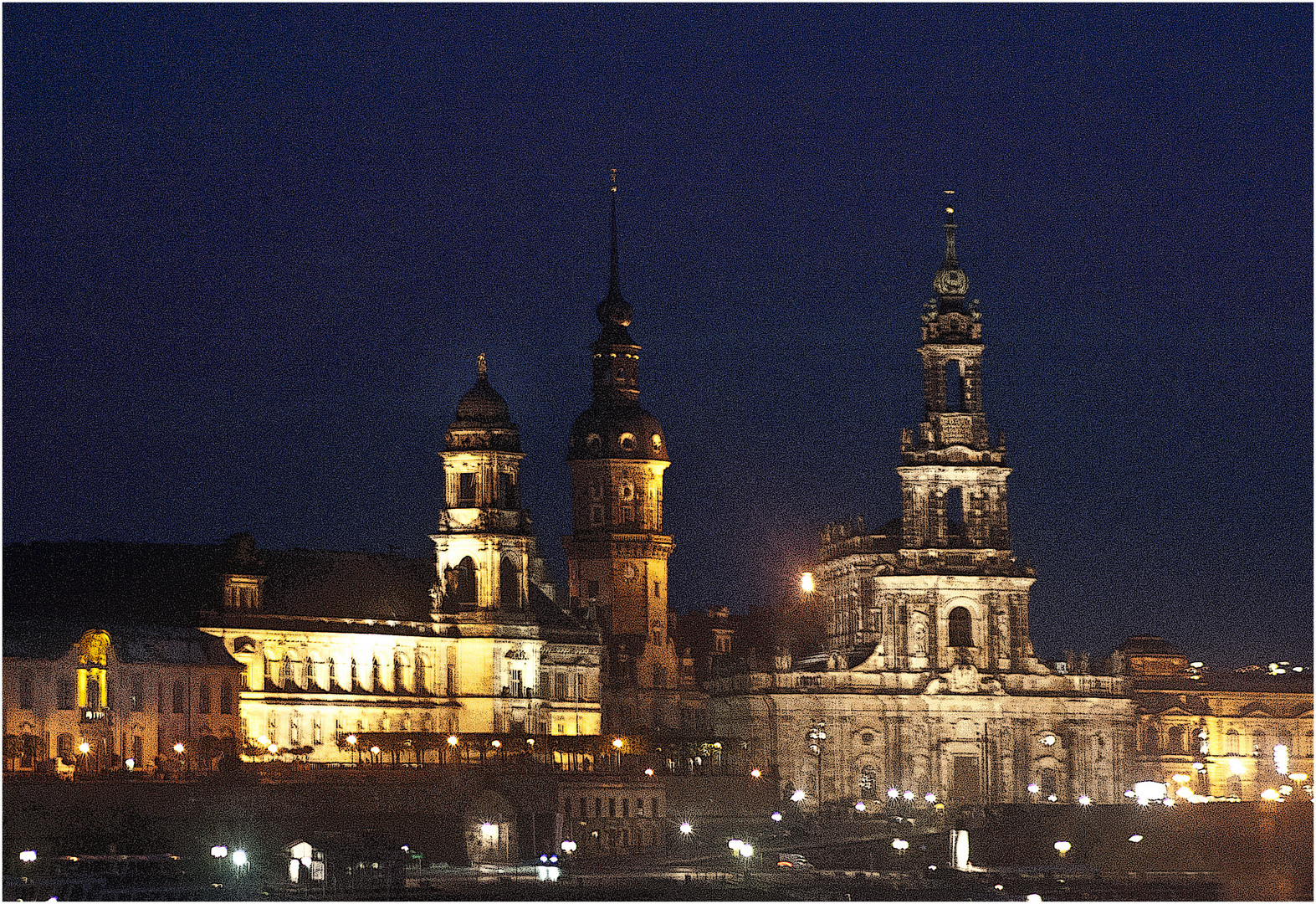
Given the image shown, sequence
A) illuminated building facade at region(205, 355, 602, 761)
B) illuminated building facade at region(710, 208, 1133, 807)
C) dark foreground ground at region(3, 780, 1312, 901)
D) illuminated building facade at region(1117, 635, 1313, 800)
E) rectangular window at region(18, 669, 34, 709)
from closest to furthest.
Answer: dark foreground ground at region(3, 780, 1312, 901), rectangular window at region(18, 669, 34, 709), illuminated building facade at region(205, 355, 602, 761), illuminated building facade at region(710, 208, 1133, 807), illuminated building facade at region(1117, 635, 1313, 800)

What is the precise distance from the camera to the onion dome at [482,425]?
125750mm

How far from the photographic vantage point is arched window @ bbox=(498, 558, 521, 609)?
126250mm

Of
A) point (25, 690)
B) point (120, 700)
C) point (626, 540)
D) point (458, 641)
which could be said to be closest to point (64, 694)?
point (25, 690)

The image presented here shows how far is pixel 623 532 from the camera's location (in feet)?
467

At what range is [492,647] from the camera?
411ft

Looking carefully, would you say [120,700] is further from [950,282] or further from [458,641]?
[950,282]

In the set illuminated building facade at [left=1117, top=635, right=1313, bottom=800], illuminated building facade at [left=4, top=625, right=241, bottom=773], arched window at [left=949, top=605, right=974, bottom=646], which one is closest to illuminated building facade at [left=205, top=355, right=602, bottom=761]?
illuminated building facade at [left=4, top=625, right=241, bottom=773]

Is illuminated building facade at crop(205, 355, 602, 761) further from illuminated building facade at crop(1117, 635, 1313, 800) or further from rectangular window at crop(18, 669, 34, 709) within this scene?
illuminated building facade at crop(1117, 635, 1313, 800)

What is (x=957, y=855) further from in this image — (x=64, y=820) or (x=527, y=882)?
(x=64, y=820)

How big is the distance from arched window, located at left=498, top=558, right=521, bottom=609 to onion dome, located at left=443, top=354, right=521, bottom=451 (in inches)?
207

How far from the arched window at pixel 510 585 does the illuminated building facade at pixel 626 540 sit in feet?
40.6

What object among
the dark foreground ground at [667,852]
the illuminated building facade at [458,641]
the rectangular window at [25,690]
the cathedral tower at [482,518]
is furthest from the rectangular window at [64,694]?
the cathedral tower at [482,518]

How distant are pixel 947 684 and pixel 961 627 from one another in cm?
316

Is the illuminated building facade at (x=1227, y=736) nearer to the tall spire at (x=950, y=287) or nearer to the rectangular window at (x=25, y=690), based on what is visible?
the tall spire at (x=950, y=287)
